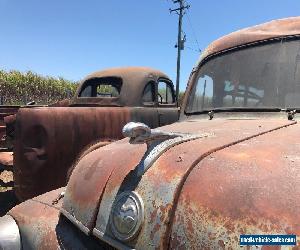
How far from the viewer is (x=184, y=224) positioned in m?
1.82

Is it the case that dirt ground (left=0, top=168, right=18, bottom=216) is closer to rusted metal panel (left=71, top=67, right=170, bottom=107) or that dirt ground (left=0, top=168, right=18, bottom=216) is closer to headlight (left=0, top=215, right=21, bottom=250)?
rusted metal panel (left=71, top=67, right=170, bottom=107)

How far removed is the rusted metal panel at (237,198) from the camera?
1626 mm

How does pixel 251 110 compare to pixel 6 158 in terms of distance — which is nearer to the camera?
pixel 251 110

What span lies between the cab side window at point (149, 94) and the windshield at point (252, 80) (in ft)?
11.6

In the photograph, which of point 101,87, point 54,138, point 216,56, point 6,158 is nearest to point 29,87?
point 101,87

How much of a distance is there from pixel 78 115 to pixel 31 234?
2983mm

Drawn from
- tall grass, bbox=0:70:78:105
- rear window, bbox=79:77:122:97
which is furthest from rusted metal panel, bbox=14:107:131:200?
tall grass, bbox=0:70:78:105

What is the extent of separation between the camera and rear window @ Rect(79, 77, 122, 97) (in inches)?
302

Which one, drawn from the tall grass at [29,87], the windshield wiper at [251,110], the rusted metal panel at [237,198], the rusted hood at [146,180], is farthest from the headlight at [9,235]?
the tall grass at [29,87]

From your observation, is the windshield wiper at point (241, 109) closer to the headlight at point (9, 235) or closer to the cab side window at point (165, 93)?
the headlight at point (9, 235)

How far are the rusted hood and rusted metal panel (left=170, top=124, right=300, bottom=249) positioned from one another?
2.3 inches

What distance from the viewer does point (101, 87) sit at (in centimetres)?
816

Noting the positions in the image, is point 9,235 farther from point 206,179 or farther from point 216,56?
point 216,56

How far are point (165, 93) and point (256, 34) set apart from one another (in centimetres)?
481
